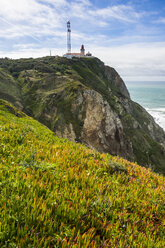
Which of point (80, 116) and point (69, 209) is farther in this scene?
point (80, 116)

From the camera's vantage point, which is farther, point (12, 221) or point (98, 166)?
point (98, 166)

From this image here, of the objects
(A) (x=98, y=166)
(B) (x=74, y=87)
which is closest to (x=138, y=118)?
(B) (x=74, y=87)

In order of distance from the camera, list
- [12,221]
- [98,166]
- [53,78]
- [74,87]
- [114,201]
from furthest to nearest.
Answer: [53,78] < [74,87] < [98,166] < [114,201] < [12,221]

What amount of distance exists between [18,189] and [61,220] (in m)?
0.92

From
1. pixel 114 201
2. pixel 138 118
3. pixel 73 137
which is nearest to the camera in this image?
pixel 114 201

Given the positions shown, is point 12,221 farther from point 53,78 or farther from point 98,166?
point 53,78

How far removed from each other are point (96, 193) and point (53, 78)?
6198 cm

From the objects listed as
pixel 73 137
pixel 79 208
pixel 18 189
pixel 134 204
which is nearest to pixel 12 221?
pixel 18 189

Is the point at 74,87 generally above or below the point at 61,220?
above

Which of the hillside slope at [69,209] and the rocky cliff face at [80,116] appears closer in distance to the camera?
the hillside slope at [69,209]

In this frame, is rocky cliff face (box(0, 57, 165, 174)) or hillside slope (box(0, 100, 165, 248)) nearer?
hillside slope (box(0, 100, 165, 248))

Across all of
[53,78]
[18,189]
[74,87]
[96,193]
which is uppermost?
[53,78]

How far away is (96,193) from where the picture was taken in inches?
135

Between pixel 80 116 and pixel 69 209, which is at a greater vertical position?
Answer: pixel 69 209
